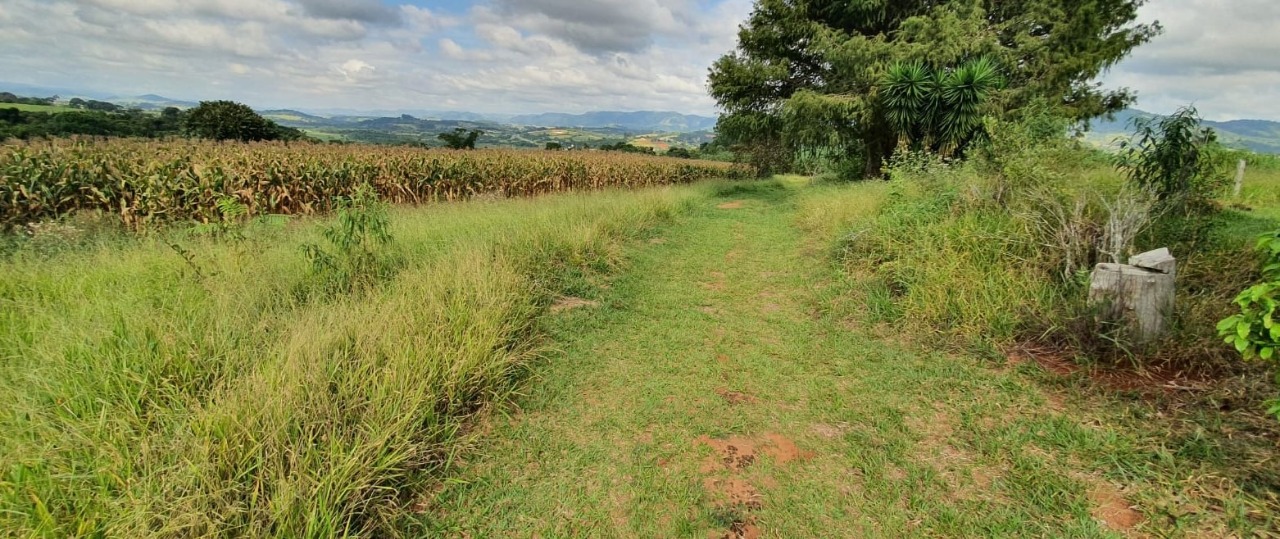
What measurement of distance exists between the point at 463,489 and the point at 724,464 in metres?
1.43

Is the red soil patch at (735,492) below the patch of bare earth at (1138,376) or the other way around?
below

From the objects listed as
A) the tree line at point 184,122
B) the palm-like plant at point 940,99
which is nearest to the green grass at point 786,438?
the palm-like plant at point 940,99

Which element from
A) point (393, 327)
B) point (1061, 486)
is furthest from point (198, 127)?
point (1061, 486)

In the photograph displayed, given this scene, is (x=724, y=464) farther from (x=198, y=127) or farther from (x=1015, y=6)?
(x=198, y=127)

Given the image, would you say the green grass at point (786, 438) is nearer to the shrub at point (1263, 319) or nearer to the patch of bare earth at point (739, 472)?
the patch of bare earth at point (739, 472)

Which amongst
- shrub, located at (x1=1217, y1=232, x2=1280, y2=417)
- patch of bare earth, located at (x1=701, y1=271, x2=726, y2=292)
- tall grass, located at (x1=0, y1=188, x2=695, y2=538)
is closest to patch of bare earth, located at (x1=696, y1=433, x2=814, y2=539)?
tall grass, located at (x1=0, y1=188, x2=695, y2=538)

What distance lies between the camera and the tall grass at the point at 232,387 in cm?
188

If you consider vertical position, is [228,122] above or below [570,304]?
above

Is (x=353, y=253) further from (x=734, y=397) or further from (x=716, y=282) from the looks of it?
(x=716, y=282)

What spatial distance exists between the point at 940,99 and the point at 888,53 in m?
2.56

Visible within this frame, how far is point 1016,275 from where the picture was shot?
4.65m

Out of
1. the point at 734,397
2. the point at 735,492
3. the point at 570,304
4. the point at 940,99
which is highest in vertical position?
the point at 940,99

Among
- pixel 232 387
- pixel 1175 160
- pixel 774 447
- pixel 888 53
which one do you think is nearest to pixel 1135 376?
pixel 774 447

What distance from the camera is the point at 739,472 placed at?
2707 millimetres
